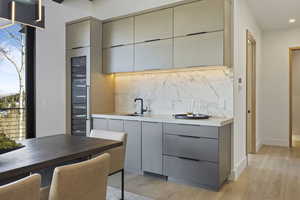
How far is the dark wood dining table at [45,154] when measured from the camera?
1.39 meters

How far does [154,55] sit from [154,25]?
1.47 feet

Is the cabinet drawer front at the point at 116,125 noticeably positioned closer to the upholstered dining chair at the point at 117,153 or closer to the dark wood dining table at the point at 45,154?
the upholstered dining chair at the point at 117,153

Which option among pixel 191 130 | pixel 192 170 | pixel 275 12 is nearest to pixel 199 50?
pixel 191 130

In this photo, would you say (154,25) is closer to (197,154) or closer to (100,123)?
(100,123)

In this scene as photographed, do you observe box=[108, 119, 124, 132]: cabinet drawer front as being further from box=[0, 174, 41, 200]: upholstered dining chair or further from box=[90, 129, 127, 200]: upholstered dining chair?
box=[0, 174, 41, 200]: upholstered dining chair

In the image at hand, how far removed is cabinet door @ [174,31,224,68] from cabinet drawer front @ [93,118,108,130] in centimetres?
142

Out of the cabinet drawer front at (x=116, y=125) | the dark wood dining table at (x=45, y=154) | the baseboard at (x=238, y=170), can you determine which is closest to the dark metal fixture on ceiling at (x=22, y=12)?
the dark wood dining table at (x=45, y=154)

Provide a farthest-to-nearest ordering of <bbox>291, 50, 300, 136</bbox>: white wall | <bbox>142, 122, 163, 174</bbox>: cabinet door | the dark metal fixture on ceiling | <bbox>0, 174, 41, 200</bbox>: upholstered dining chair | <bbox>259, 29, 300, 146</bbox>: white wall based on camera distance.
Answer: <bbox>291, 50, 300, 136</bbox>: white wall, <bbox>259, 29, 300, 146</bbox>: white wall, <bbox>142, 122, 163, 174</bbox>: cabinet door, the dark metal fixture on ceiling, <bbox>0, 174, 41, 200</bbox>: upholstered dining chair

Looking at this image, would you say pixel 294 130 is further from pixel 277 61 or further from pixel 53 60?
pixel 53 60

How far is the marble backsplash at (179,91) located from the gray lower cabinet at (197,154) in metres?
0.48

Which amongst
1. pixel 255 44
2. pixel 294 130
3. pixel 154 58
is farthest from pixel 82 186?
pixel 294 130

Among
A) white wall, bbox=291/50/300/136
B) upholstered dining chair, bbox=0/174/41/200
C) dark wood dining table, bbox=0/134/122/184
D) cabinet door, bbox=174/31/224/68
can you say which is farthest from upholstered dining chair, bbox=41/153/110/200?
white wall, bbox=291/50/300/136

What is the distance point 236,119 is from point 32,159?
261 cm

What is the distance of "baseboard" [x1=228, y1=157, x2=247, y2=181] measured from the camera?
311 centimetres
